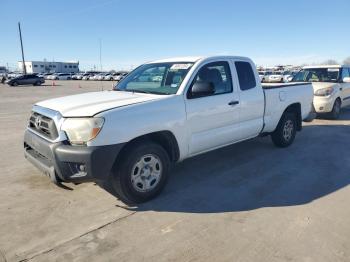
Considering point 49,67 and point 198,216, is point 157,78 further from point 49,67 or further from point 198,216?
point 49,67

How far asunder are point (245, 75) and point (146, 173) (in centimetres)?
264

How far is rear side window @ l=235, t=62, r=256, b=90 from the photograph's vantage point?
5402mm

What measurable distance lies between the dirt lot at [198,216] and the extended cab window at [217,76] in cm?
141

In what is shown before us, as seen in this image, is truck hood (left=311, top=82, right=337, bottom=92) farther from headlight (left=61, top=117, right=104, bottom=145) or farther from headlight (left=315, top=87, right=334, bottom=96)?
headlight (left=61, top=117, right=104, bottom=145)

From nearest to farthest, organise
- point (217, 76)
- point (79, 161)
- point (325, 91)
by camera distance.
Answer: point (79, 161)
point (217, 76)
point (325, 91)

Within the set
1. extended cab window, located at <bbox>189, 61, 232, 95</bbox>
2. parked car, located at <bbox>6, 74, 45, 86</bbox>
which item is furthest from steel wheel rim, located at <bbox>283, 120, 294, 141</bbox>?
parked car, located at <bbox>6, 74, 45, 86</bbox>

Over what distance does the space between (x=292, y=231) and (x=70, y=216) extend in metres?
2.59

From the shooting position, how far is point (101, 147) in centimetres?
357

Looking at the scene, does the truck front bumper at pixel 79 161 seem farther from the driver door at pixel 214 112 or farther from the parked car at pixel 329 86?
the parked car at pixel 329 86

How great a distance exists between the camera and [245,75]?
554cm

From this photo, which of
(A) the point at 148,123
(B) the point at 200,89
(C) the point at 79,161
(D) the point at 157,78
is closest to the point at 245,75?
(B) the point at 200,89

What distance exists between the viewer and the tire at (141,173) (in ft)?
12.7

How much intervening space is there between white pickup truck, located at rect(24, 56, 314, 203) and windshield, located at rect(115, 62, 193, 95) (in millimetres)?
19

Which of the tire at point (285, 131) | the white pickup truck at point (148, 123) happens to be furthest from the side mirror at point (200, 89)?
the tire at point (285, 131)
